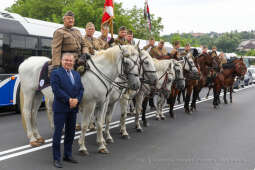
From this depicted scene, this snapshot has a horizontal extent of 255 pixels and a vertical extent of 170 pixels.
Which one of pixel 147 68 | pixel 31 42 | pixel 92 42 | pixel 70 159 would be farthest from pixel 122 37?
pixel 31 42

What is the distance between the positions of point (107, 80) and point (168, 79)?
3787 millimetres

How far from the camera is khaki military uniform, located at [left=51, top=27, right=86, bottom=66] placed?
18.9 ft

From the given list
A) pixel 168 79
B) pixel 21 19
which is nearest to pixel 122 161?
pixel 168 79

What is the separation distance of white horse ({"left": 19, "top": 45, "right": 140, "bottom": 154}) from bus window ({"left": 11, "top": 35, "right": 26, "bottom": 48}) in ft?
16.8

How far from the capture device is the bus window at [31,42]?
1161cm

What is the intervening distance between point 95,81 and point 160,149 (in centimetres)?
195

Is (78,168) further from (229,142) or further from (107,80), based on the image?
(229,142)

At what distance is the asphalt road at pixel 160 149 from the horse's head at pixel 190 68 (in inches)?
78.0

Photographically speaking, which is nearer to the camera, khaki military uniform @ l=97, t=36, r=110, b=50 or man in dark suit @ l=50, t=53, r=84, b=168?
man in dark suit @ l=50, t=53, r=84, b=168

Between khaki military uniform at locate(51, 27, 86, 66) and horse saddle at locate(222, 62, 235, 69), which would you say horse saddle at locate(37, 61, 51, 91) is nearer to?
khaki military uniform at locate(51, 27, 86, 66)

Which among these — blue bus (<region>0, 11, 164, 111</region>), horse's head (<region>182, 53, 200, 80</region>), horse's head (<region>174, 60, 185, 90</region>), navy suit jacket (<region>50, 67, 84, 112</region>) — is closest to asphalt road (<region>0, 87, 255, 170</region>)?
navy suit jacket (<region>50, 67, 84, 112</region>)

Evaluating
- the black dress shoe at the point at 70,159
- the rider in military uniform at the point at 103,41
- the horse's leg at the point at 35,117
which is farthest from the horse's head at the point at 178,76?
the black dress shoe at the point at 70,159

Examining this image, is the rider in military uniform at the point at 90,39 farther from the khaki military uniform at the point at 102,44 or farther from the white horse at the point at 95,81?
the white horse at the point at 95,81

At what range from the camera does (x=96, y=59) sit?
581cm
